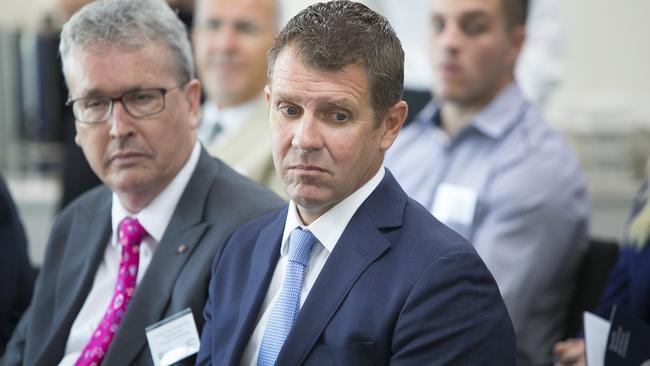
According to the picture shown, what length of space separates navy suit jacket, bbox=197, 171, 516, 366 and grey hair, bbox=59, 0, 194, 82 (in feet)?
2.24

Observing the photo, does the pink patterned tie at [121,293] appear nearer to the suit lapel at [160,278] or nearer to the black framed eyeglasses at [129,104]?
the suit lapel at [160,278]

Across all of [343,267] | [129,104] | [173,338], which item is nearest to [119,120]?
[129,104]

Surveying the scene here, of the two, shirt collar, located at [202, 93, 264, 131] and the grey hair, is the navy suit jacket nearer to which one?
the grey hair

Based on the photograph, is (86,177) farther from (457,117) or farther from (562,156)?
(562,156)

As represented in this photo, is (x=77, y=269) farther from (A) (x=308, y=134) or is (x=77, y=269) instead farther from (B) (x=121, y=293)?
(A) (x=308, y=134)

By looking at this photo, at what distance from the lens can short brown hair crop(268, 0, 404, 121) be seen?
5.03 ft

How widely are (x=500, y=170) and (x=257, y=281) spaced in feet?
4.12

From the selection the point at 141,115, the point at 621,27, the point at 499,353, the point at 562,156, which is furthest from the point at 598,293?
the point at 621,27

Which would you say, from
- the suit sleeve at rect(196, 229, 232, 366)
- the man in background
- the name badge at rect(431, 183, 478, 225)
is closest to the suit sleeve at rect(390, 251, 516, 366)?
the suit sleeve at rect(196, 229, 232, 366)

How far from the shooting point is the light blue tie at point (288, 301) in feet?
5.41

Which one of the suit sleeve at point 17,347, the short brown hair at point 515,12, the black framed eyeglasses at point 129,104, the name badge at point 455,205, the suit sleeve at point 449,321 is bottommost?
the suit sleeve at point 17,347

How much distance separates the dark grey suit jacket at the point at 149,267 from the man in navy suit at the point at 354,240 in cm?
36

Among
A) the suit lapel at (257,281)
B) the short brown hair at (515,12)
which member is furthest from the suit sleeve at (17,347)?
the short brown hair at (515,12)

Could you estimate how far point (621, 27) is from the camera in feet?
15.4
